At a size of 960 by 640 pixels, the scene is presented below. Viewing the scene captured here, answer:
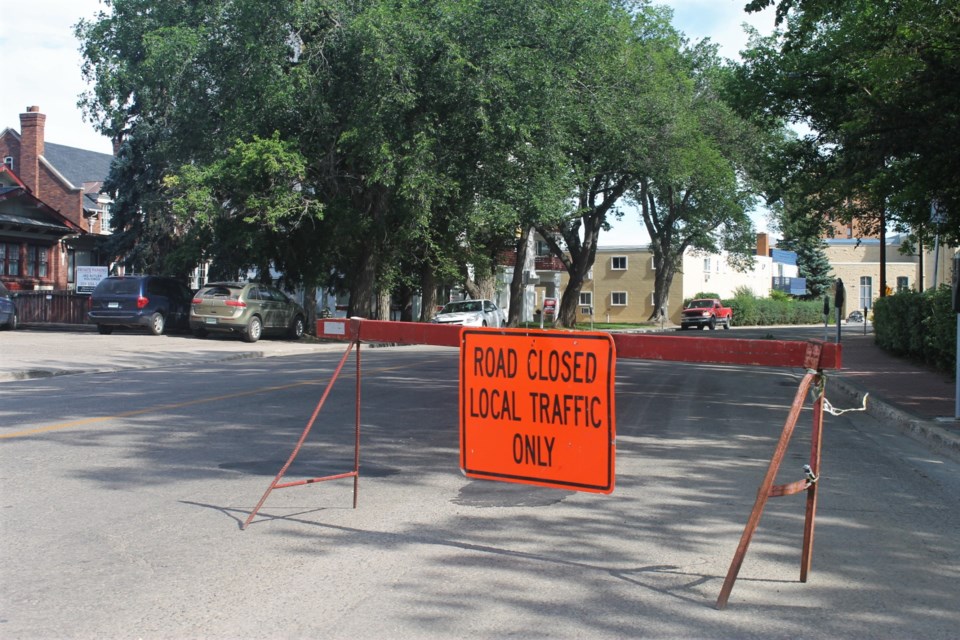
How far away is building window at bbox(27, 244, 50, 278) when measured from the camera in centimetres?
4331

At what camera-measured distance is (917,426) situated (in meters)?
11.5

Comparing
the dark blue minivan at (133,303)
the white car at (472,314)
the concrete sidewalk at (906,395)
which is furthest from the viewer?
the white car at (472,314)

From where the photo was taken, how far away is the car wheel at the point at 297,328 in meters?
29.4

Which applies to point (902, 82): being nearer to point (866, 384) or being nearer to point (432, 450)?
point (866, 384)

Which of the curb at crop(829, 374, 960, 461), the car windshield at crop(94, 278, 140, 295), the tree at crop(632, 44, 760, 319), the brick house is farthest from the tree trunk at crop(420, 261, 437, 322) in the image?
the curb at crop(829, 374, 960, 461)

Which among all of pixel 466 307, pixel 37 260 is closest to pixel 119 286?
pixel 466 307

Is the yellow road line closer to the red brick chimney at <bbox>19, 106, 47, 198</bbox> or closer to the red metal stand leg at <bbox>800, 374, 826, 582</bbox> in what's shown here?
the red metal stand leg at <bbox>800, 374, 826, 582</bbox>

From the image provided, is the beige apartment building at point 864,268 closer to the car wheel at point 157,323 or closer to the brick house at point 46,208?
the brick house at point 46,208

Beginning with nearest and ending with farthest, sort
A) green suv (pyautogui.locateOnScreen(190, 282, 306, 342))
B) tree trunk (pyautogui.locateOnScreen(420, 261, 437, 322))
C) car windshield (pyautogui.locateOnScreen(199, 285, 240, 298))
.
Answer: green suv (pyautogui.locateOnScreen(190, 282, 306, 342))
car windshield (pyautogui.locateOnScreen(199, 285, 240, 298))
tree trunk (pyautogui.locateOnScreen(420, 261, 437, 322))

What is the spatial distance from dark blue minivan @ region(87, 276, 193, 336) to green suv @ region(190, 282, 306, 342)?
1117mm

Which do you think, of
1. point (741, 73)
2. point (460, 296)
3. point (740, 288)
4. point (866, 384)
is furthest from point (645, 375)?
point (740, 288)

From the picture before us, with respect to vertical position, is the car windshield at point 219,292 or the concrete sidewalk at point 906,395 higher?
the car windshield at point 219,292

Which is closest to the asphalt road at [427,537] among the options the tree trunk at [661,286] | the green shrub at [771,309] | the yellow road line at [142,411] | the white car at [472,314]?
the yellow road line at [142,411]

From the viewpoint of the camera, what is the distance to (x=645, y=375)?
61.1 ft
